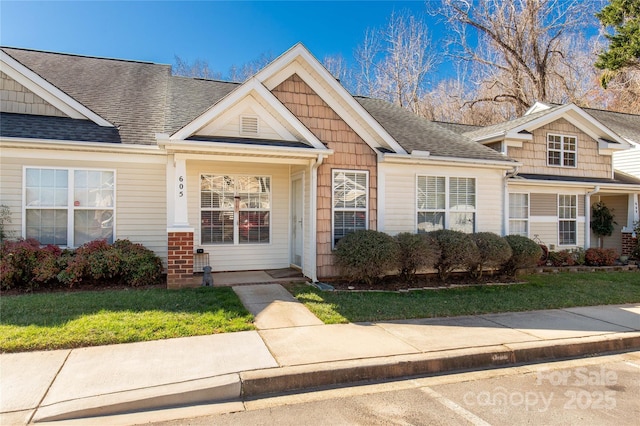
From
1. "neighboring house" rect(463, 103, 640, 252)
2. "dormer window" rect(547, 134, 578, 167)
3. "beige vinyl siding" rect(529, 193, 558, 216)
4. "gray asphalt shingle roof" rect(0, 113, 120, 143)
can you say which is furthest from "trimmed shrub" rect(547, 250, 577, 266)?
"gray asphalt shingle roof" rect(0, 113, 120, 143)

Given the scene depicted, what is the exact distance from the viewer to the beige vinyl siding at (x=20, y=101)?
30.9ft


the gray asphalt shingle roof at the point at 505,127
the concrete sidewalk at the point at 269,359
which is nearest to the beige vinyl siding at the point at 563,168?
the gray asphalt shingle roof at the point at 505,127

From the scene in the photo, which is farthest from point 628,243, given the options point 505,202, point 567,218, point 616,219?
point 505,202

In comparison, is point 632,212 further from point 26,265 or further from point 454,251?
point 26,265

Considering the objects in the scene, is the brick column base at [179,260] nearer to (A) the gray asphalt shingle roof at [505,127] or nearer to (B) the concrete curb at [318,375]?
(B) the concrete curb at [318,375]

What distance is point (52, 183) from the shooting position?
8789mm

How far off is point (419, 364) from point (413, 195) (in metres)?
6.18

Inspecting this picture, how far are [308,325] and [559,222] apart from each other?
1127cm

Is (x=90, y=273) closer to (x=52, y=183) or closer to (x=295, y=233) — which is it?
(x=52, y=183)

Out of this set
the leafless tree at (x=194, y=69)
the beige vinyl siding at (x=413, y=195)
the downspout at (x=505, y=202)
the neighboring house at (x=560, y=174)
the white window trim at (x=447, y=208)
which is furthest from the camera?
the leafless tree at (x=194, y=69)

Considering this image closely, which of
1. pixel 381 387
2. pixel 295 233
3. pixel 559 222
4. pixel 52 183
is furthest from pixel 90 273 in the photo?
pixel 559 222

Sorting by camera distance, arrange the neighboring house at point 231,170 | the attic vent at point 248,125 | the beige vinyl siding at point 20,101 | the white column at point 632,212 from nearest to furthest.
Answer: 1. the neighboring house at point 231,170
2. the attic vent at point 248,125
3. the beige vinyl siding at point 20,101
4. the white column at point 632,212

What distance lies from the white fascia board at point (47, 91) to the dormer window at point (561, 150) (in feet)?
45.1

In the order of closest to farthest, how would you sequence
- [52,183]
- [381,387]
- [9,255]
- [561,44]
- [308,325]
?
[381,387]
[308,325]
[9,255]
[52,183]
[561,44]
